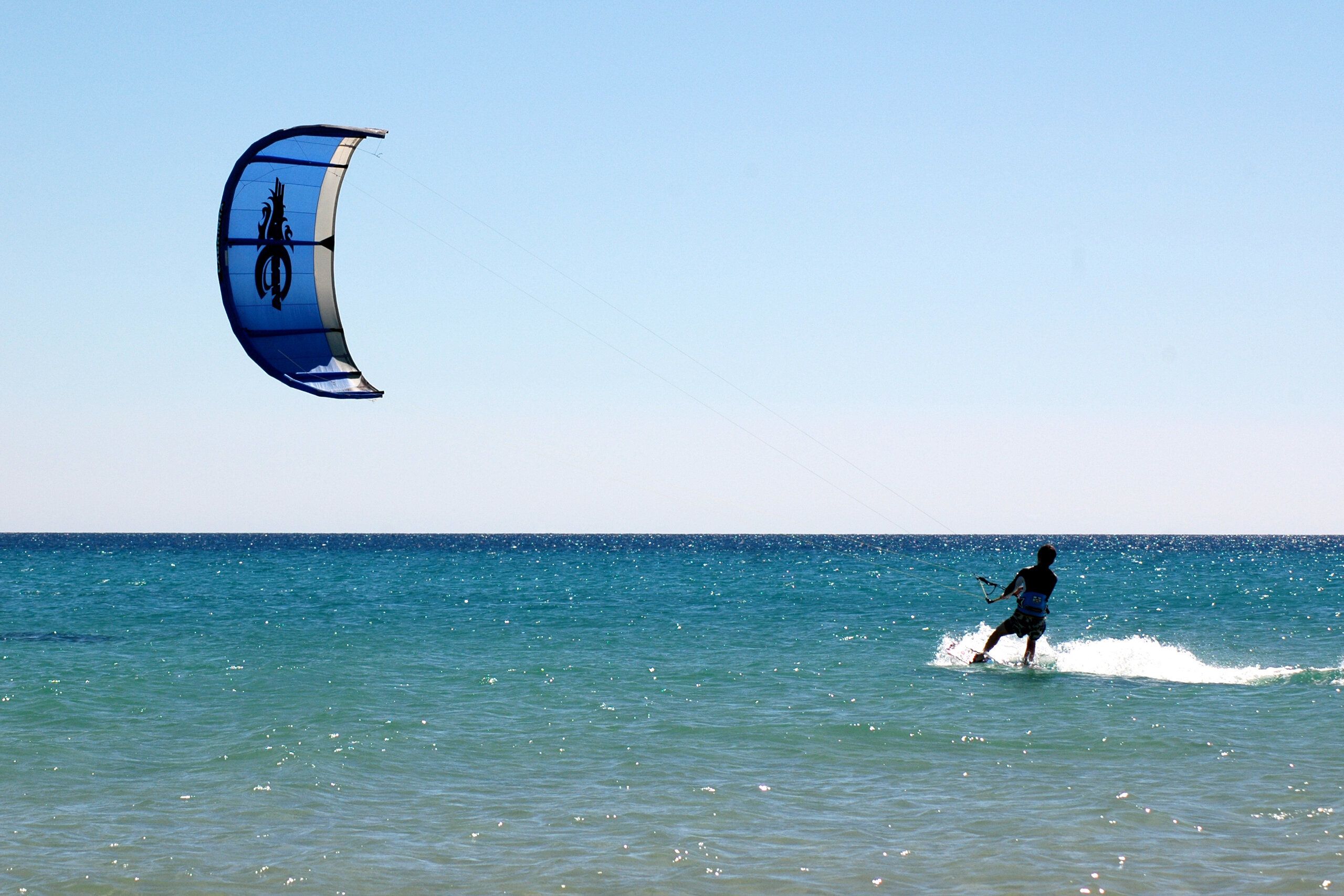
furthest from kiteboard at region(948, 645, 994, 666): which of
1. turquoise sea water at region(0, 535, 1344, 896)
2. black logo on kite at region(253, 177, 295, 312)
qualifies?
black logo on kite at region(253, 177, 295, 312)

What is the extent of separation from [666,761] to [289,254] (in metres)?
7.60

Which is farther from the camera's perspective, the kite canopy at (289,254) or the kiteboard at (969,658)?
the kiteboard at (969,658)

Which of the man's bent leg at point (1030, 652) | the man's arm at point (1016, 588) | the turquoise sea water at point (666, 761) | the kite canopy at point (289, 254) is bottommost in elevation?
the turquoise sea water at point (666, 761)

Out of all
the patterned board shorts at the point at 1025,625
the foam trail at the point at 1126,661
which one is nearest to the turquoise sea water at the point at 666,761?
the foam trail at the point at 1126,661

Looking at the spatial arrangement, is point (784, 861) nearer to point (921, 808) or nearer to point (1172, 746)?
point (921, 808)

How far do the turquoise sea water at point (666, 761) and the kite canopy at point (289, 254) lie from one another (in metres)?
4.19

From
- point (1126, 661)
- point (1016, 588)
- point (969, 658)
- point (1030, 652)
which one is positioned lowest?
point (969, 658)

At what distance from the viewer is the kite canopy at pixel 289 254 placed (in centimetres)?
1392

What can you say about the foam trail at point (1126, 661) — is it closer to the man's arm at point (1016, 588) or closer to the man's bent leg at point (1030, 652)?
the man's bent leg at point (1030, 652)

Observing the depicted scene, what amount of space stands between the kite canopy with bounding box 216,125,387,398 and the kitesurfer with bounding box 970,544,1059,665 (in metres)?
8.96

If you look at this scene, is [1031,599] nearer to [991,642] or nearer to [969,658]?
[991,642]

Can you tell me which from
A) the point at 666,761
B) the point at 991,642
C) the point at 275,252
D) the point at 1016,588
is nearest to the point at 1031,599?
the point at 1016,588

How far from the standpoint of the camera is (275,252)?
14.2 meters

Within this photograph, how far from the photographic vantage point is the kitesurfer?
16219mm
